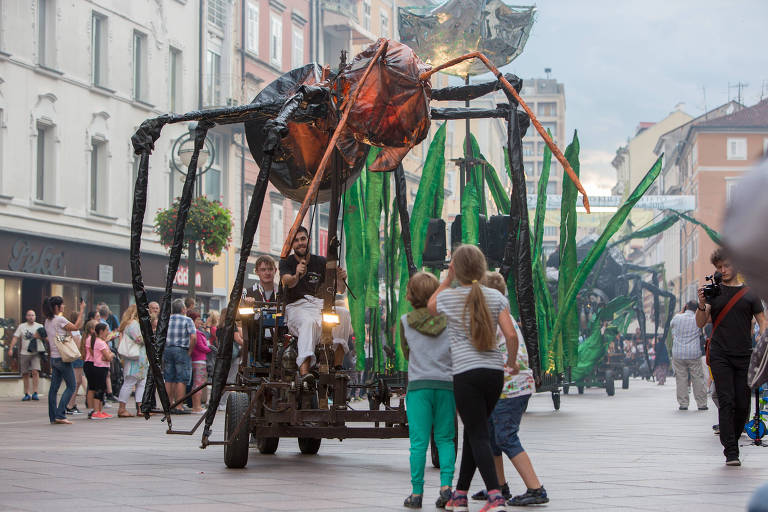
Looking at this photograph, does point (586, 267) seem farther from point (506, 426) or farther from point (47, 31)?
point (47, 31)

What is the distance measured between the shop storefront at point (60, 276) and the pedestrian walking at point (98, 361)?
8.26 m

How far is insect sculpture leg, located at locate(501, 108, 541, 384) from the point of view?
26.5 ft

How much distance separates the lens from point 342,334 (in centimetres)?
1041

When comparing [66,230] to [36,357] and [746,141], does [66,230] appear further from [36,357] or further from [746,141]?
[746,141]

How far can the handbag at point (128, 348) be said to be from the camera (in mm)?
17500

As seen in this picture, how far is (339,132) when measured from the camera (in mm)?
8117

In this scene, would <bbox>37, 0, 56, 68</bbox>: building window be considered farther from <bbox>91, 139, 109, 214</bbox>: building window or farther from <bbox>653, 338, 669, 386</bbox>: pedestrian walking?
<bbox>653, 338, 669, 386</bbox>: pedestrian walking

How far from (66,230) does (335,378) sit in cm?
2081

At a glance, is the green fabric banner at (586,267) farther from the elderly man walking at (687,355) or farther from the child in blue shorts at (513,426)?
the child in blue shorts at (513,426)

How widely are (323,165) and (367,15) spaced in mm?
48874

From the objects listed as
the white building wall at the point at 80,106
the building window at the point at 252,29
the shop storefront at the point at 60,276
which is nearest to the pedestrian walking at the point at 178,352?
the shop storefront at the point at 60,276

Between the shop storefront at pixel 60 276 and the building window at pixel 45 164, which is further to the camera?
the building window at pixel 45 164

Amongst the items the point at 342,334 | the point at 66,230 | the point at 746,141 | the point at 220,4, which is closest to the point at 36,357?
the point at 66,230

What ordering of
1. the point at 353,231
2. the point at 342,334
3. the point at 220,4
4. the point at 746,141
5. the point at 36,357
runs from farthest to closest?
the point at 746,141
the point at 220,4
the point at 36,357
the point at 353,231
the point at 342,334
